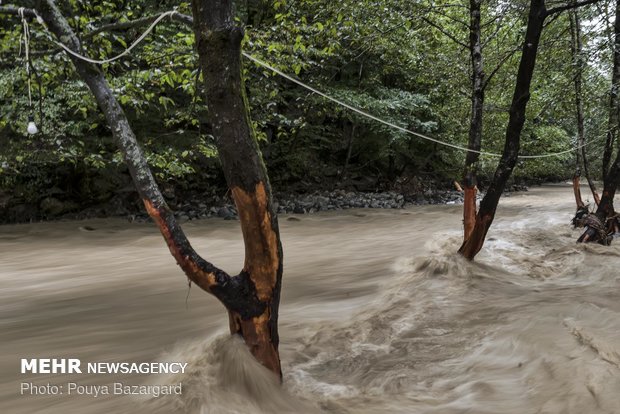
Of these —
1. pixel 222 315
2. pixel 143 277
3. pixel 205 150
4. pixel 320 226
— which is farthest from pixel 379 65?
pixel 222 315

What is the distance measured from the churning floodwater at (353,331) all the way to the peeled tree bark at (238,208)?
0.65 feet

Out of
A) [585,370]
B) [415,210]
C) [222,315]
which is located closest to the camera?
[585,370]

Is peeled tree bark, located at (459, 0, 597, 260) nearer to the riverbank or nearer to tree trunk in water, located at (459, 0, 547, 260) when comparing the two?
tree trunk in water, located at (459, 0, 547, 260)

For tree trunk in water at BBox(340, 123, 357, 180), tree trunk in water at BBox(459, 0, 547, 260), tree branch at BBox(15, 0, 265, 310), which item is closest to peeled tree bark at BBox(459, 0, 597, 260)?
tree trunk in water at BBox(459, 0, 547, 260)

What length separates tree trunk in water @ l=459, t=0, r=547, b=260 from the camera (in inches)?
187

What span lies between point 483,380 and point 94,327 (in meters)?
3.30

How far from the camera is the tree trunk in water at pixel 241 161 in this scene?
2217 millimetres

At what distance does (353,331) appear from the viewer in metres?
3.72

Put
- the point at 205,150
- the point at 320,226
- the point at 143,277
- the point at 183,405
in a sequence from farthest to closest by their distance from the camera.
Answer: the point at 320,226 → the point at 205,150 → the point at 143,277 → the point at 183,405

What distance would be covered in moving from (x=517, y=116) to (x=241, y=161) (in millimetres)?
3936

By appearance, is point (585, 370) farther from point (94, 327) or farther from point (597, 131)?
point (597, 131)

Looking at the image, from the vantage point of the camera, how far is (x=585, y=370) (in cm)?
269

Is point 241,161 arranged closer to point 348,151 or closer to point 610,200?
point 610,200

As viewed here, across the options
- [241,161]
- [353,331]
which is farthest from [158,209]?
[353,331]
